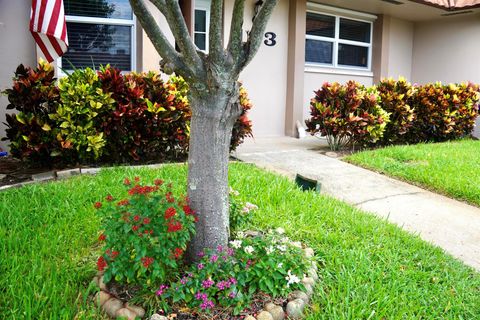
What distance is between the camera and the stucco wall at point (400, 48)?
11398 mm

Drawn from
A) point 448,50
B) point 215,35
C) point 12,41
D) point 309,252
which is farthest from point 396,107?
point 12,41

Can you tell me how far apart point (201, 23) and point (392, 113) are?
12.8 feet

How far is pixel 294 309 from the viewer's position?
8.56ft

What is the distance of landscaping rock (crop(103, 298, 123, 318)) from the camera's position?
8.12ft

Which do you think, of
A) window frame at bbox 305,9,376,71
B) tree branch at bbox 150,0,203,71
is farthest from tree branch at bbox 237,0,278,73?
window frame at bbox 305,9,376,71

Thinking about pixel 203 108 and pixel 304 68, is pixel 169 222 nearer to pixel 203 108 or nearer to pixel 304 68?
pixel 203 108

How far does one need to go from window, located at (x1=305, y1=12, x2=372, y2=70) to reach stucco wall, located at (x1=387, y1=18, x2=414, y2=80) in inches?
27.9

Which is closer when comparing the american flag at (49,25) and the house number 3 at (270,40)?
the american flag at (49,25)

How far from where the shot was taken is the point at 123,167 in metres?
5.32

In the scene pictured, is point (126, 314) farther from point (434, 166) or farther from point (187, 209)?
point (434, 166)

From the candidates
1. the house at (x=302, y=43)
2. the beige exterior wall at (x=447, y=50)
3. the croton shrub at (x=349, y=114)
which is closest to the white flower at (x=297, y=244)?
the croton shrub at (x=349, y=114)

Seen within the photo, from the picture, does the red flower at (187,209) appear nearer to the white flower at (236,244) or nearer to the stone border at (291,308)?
the white flower at (236,244)

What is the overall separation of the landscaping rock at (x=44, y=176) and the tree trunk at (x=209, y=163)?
2847 mm

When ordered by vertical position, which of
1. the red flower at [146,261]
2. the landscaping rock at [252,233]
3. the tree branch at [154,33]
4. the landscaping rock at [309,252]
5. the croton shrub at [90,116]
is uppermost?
the tree branch at [154,33]
